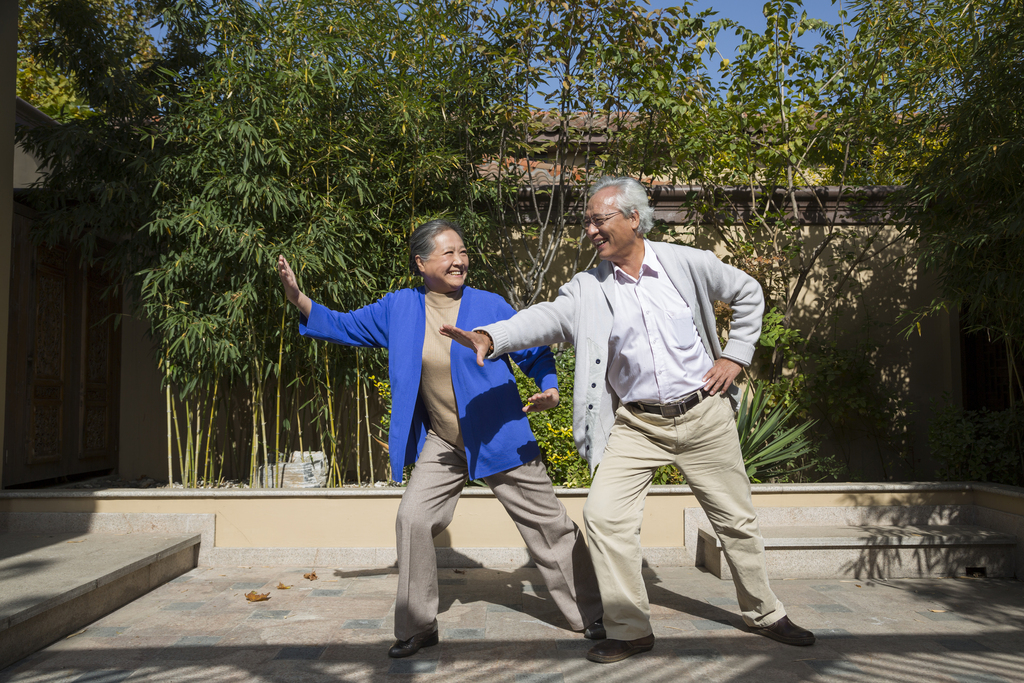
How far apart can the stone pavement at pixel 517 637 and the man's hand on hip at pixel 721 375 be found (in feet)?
3.19

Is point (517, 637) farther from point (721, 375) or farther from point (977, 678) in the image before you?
point (977, 678)

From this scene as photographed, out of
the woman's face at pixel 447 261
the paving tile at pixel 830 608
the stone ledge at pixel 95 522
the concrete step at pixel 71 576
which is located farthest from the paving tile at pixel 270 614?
the paving tile at pixel 830 608

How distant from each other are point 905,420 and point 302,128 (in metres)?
4.87

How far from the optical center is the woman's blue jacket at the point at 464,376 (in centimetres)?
279

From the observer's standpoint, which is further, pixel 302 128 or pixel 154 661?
pixel 302 128

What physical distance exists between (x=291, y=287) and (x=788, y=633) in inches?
88.2

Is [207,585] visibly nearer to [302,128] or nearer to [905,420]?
[302,128]

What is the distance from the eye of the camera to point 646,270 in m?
2.76

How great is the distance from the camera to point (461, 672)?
8.29 feet

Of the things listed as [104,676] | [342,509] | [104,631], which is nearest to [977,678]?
[104,676]

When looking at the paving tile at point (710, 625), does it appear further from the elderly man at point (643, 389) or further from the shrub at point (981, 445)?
the shrub at point (981, 445)

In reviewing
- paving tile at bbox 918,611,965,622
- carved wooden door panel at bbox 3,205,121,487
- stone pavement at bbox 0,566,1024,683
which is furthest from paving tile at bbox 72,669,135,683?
paving tile at bbox 918,611,965,622

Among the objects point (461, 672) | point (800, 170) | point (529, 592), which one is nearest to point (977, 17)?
point (800, 170)

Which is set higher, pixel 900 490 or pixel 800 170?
pixel 800 170
